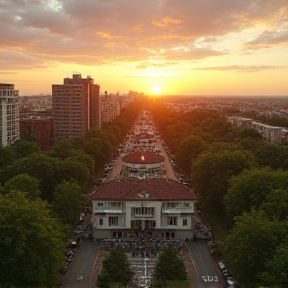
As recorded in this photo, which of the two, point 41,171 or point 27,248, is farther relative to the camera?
point 41,171

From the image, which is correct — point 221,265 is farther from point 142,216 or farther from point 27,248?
point 27,248

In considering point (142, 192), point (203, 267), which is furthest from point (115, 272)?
point (142, 192)

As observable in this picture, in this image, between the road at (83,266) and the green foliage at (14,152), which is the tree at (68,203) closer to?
the road at (83,266)

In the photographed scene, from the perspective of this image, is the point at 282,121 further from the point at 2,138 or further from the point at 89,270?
the point at 89,270

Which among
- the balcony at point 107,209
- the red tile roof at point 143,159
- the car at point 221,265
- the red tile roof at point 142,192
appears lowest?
the car at point 221,265

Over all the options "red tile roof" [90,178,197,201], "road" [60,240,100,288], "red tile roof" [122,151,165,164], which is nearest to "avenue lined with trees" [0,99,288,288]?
"road" [60,240,100,288]

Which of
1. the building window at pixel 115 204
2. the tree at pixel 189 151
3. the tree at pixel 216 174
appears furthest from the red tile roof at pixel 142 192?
the tree at pixel 189 151
